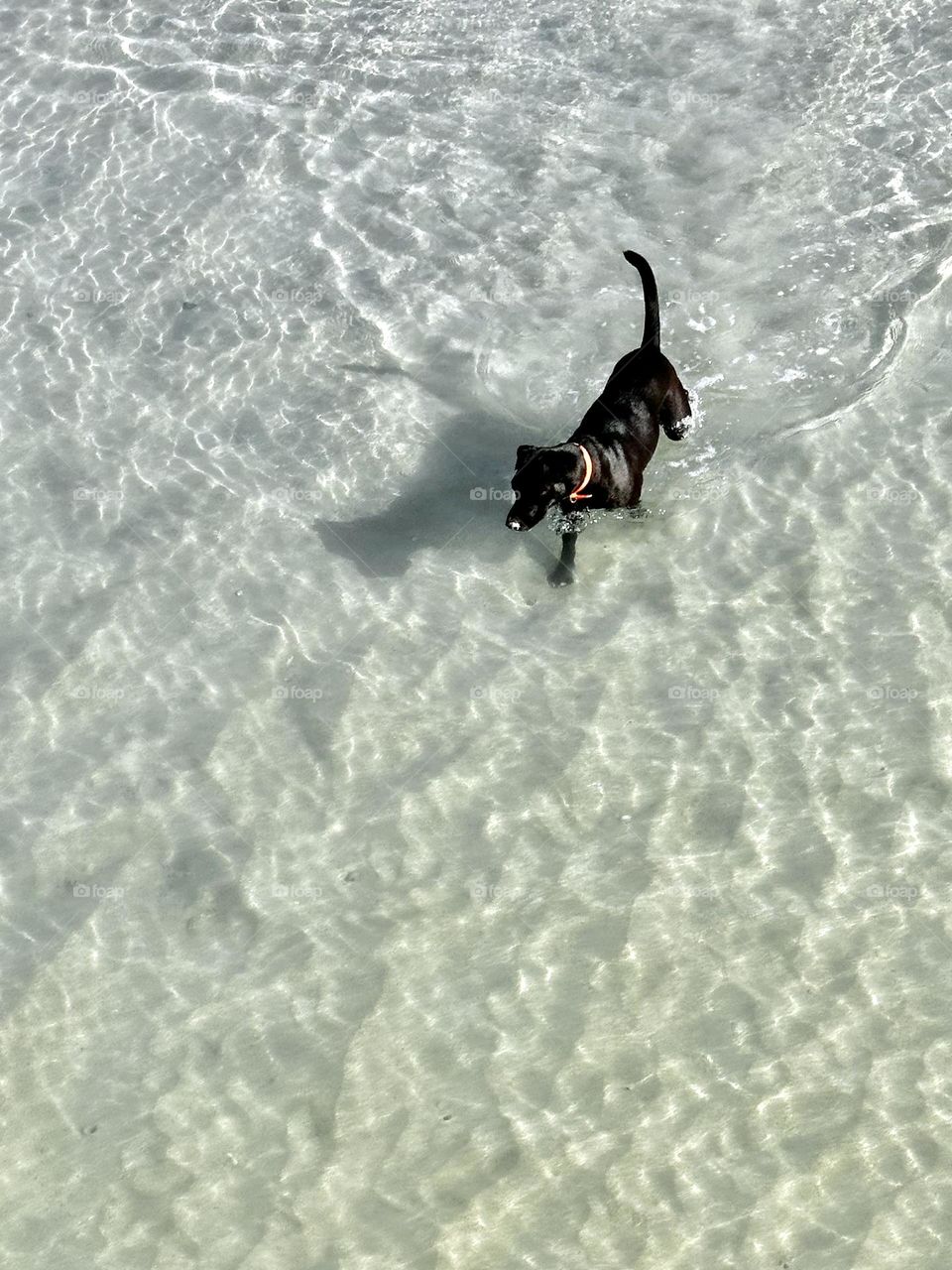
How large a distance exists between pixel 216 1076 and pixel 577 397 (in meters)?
4.07

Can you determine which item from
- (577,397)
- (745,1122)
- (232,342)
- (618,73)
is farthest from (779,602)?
(618,73)

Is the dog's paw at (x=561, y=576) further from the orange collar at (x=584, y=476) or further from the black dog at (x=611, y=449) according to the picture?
the orange collar at (x=584, y=476)

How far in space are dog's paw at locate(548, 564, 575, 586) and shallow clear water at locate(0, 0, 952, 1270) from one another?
0.05 m

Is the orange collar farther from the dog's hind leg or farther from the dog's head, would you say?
the dog's hind leg

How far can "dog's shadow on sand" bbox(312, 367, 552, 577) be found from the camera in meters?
6.41

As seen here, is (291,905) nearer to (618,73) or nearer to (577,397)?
(577,397)

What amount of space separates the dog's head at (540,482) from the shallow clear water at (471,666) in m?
0.61

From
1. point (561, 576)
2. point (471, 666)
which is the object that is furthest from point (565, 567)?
point (471, 666)

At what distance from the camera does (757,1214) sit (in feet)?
13.8

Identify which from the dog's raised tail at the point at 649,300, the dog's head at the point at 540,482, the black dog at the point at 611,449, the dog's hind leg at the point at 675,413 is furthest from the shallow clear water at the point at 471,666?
the dog's raised tail at the point at 649,300

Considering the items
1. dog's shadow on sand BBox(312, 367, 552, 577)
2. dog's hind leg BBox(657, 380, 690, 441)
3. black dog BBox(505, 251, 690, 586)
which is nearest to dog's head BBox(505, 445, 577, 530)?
black dog BBox(505, 251, 690, 586)

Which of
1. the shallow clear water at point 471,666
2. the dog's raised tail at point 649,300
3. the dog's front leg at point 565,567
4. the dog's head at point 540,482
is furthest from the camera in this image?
the dog's front leg at point 565,567

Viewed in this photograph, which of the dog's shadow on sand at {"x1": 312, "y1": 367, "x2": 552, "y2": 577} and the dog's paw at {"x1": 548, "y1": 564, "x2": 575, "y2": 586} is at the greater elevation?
the dog's shadow on sand at {"x1": 312, "y1": 367, "x2": 552, "y2": 577}

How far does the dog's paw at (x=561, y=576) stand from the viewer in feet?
20.2
